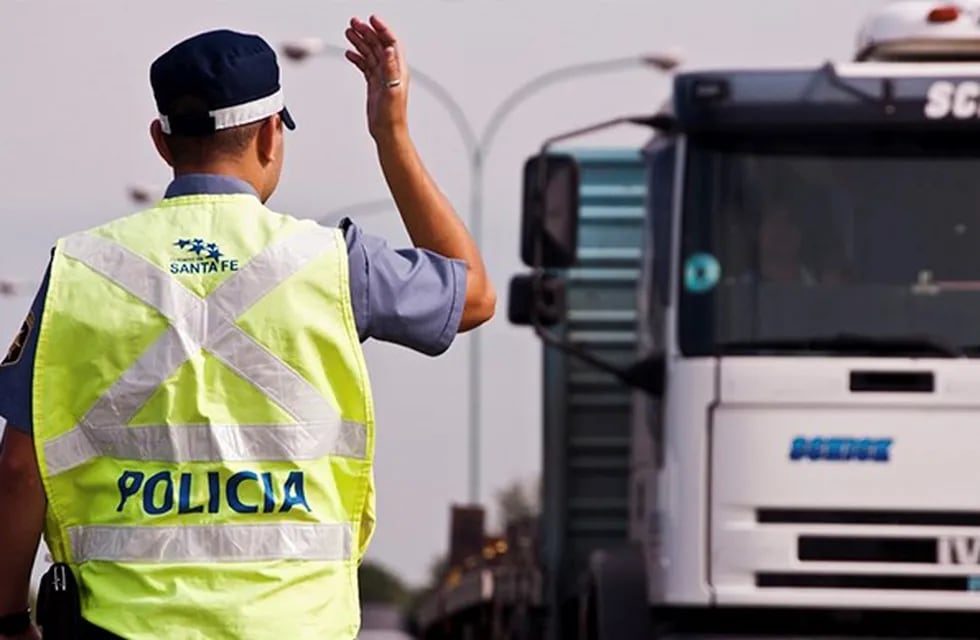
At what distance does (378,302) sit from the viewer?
13.0 ft

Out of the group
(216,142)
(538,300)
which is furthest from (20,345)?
(538,300)

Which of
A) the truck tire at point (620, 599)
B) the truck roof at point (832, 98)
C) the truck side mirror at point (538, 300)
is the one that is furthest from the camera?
the truck tire at point (620, 599)

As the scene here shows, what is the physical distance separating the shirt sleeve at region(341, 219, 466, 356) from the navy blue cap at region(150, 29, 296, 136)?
0.82ft

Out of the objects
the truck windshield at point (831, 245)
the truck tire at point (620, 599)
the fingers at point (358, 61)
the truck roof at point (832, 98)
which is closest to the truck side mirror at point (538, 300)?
the truck windshield at point (831, 245)

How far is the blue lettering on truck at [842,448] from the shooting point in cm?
968

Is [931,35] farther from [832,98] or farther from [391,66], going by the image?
[391,66]

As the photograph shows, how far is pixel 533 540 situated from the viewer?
12906 millimetres

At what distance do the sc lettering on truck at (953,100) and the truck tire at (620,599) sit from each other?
229 cm

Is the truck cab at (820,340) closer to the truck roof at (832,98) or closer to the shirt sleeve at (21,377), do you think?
the truck roof at (832,98)

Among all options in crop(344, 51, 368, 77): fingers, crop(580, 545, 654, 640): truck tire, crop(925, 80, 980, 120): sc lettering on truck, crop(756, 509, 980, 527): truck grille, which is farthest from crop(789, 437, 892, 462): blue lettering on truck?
crop(344, 51, 368, 77): fingers

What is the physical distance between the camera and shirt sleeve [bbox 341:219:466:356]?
3.95 metres

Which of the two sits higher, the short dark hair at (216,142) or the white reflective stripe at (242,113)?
the white reflective stripe at (242,113)

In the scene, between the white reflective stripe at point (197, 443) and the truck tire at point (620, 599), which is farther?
the truck tire at point (620, 599)

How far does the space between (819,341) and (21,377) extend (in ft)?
19.7
